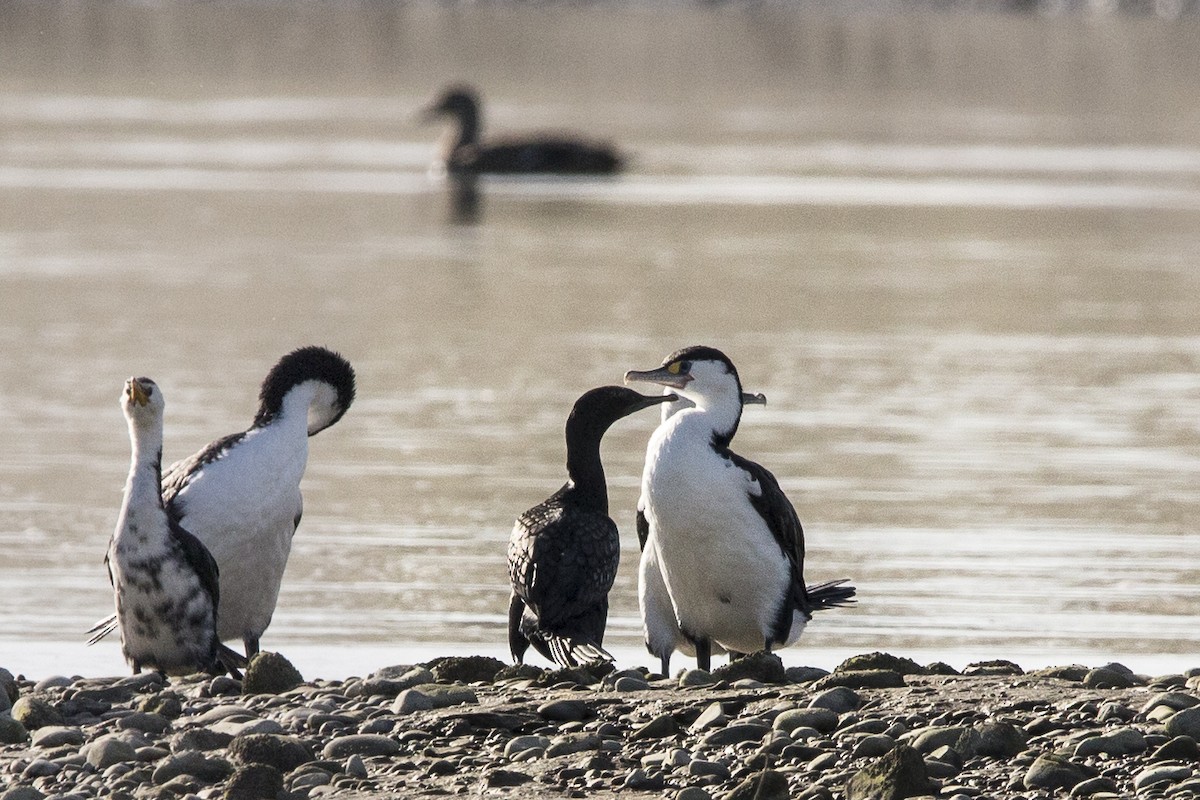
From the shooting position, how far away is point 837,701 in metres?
7.91

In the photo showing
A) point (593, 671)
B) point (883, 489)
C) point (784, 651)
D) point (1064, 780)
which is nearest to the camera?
point (1064, 780)

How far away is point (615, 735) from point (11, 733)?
193cm

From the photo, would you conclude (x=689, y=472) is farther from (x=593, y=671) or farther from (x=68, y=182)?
(x=68, y=182)

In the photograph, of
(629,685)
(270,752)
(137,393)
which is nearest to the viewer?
(270,752)

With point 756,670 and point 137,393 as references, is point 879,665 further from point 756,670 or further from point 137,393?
point 137,393

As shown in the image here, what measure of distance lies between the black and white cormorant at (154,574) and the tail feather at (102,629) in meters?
0.46

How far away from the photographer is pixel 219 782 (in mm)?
7379

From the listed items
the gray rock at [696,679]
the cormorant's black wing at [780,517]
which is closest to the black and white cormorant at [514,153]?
the cormorant's black wing at [780,517]

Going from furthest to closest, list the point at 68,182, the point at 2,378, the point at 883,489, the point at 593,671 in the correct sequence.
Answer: the point at 68,182, the point at 2,378, the point at 883,489, the point at 593,671

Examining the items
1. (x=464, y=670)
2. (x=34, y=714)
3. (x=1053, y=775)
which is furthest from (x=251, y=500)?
(x=1053, y=775)

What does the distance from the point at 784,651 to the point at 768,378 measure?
7.08 m

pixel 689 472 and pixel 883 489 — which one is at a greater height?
pixel 689 472

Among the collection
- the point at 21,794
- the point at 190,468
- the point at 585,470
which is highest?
the point at 190,468

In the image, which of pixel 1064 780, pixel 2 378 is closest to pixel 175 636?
pixel 1064 780
